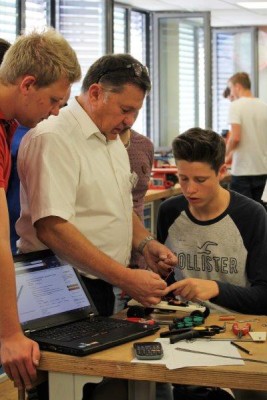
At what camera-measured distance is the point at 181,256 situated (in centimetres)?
279

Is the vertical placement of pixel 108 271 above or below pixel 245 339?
above

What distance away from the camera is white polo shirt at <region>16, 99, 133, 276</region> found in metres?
2.31

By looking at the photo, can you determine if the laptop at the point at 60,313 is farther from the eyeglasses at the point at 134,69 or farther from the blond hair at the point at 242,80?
the blond hair at the point at 242,80

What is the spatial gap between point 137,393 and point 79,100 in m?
0.98

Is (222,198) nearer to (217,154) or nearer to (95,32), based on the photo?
(217,154)

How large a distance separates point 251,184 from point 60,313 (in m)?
5.53

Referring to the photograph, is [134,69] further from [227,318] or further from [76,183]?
[227,318]

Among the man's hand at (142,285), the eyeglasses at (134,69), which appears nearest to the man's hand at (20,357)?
the man's hand at (142,285)

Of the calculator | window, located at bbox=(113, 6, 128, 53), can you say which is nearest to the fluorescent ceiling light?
window, located at bbox=(113, 6, 128, 53)

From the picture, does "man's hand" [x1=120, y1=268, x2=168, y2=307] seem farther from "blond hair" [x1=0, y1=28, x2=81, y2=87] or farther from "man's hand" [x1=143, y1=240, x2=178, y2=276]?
"blond hair" [x1=0, y1=28, x2=81, y2=87]

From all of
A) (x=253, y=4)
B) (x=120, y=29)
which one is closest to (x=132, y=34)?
(x=120, y=29)

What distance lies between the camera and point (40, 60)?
2104mm

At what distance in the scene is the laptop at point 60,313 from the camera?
6.82 ft

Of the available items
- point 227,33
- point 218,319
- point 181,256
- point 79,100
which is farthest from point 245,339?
point 227,33
